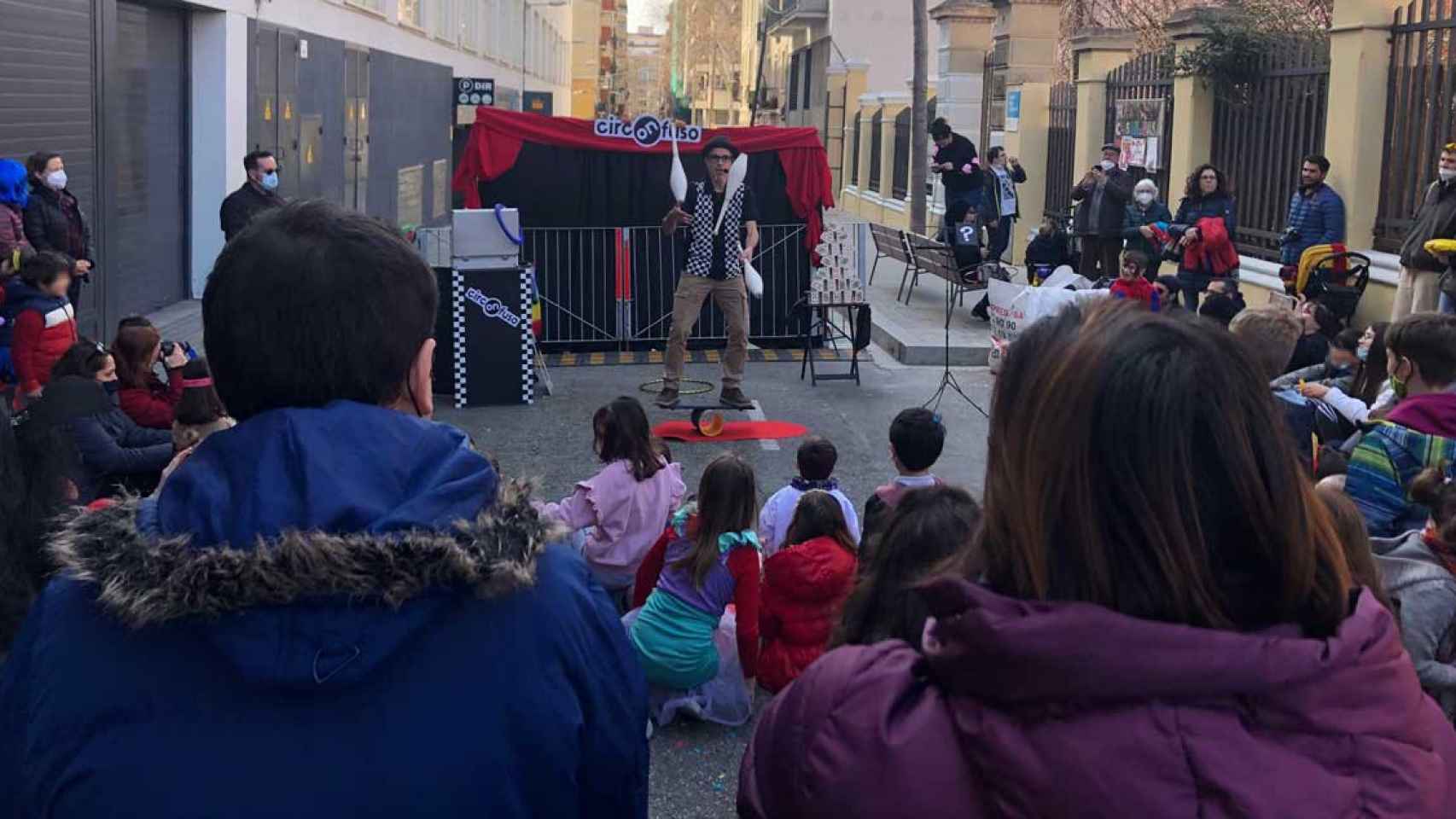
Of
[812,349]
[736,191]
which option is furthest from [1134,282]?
[812,349]

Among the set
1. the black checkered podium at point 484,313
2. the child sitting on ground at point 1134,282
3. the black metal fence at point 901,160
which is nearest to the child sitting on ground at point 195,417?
the black checkered podium at point 484,313

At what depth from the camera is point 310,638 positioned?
1.74 metres

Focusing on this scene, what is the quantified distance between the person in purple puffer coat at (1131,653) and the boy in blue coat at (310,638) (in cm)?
30

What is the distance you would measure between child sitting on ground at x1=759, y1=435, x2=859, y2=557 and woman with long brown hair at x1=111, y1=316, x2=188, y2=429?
121 inches

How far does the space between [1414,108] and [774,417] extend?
220 inches

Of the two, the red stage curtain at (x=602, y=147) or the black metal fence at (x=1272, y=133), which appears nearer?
the red stage curtain at (x=602, y=147)

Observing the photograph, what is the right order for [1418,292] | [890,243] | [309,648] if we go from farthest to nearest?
[890,243]
[1418,292]
[309,648]

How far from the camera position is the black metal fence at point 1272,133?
14.4m

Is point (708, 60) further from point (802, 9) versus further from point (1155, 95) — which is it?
point (1155, 95)

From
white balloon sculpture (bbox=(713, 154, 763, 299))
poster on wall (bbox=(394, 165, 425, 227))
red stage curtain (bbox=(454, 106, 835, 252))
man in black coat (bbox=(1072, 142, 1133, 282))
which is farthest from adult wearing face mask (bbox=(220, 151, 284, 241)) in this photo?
poster on wall (bbox=(394, 165, 425, 227))

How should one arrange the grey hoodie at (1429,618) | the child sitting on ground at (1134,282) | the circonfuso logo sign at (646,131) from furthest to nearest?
the circonfuso logo sign at (646,131) → the child sitting on ground at (1134,282) → the grey hoodie at (1429,618)

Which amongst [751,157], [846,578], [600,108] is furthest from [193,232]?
[600,108]

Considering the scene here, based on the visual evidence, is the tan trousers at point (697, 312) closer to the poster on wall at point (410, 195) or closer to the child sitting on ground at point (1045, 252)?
the child sitting on ground at point (1045, 252)

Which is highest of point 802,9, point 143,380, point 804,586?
point 802,9
